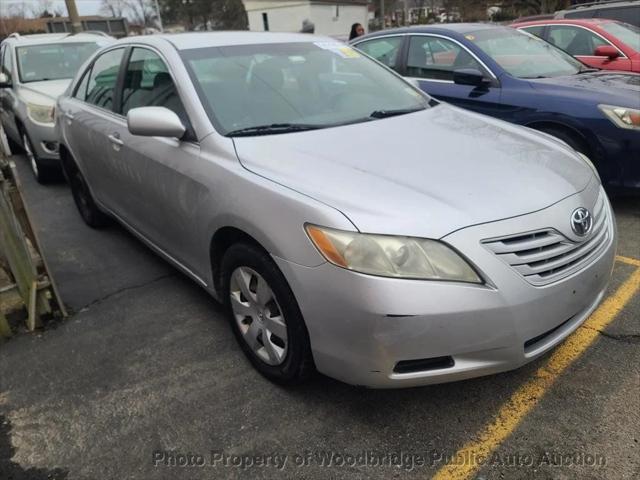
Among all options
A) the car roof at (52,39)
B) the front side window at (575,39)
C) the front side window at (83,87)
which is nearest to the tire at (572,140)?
the front side window at (575,39)

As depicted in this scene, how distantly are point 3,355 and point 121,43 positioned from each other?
228 cm

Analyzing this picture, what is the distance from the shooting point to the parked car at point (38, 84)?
5895 millimetres

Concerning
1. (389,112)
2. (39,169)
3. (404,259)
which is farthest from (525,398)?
(39,169)

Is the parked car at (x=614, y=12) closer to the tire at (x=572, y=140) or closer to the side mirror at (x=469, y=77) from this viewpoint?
the side mirror at (x=469, y=77)

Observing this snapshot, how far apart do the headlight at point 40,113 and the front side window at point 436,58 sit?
4.01 meters

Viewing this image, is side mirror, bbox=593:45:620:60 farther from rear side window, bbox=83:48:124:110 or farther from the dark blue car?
rear side window, bbox=83:48:124:110

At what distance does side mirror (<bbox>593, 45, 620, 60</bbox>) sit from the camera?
21.1 ft

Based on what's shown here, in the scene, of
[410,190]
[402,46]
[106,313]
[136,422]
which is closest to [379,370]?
[410,190]

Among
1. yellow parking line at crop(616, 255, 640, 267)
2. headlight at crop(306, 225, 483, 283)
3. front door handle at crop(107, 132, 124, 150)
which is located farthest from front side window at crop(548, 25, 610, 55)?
headlight at crop(306, 225, 483, 283)

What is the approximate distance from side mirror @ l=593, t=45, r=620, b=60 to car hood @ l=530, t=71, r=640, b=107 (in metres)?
1.72

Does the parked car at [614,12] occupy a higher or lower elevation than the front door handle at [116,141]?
higher

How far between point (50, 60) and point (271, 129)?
588 cm

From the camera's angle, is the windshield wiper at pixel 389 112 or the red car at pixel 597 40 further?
the red car at pixel 597 40

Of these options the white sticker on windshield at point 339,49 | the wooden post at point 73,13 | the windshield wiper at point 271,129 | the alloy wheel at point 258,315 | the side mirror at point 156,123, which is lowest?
the alloy wheel at point 258,315
